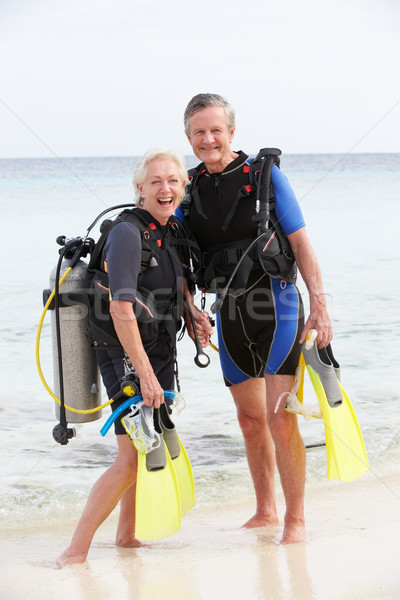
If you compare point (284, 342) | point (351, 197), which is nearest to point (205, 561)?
point (284, 342)

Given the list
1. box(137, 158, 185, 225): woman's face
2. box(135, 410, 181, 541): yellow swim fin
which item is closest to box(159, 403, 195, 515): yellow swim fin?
box(135, 410, 181, 541): yellow swim fin

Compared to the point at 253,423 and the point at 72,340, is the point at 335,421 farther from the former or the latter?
the point at 72,340

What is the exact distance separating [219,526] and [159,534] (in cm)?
70

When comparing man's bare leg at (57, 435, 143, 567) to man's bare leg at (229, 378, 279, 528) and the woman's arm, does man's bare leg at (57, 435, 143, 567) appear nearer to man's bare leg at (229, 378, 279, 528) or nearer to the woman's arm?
the woman's arm

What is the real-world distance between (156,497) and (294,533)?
68 cm

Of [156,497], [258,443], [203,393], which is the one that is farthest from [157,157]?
[203,393]

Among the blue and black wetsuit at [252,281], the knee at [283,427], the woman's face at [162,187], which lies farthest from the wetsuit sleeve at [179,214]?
the knee at [283,427]

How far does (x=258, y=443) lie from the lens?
324cm

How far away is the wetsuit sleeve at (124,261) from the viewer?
2.49 m

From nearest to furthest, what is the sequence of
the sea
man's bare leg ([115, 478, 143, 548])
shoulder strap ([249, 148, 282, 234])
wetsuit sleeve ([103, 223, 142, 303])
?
wetsuit sleeve ([103, 223, 142, 303]), shoulder strap ([249, 148, 282, 234]), man's bare leg ([115, 478, 143, 548]), the sea

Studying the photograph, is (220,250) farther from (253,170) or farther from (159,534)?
(159,534)

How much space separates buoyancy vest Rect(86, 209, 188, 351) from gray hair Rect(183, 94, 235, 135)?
540mm

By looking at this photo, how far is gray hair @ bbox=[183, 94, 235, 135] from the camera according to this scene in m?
2.89

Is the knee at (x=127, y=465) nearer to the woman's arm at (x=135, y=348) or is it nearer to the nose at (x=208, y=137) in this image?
the woman's arm at (x=135, y=348)
